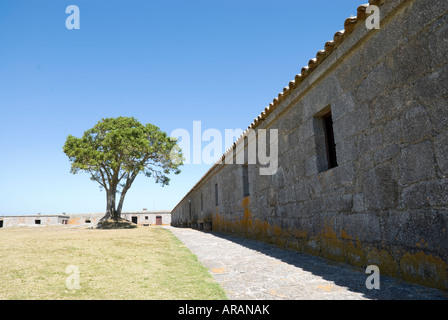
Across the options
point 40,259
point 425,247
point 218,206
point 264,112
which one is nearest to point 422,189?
point 425,247

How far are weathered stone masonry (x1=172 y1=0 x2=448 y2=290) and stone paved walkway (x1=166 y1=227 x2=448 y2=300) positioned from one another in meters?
0.26

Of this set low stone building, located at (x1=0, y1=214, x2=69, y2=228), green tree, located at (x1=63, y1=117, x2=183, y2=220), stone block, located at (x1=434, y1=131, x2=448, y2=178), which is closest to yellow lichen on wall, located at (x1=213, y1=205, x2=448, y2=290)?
stone block, located at (x1=434, y1=131, x2=448, y2=178)

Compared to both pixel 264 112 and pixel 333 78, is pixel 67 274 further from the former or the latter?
pixel 264 112

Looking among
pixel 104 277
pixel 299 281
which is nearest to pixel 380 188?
pixel 299 281

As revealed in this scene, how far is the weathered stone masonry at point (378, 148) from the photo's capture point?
2742 mm

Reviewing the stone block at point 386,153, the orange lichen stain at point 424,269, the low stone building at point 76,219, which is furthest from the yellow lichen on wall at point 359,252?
the low stone building at point 76,219

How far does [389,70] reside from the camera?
3297 millimetres

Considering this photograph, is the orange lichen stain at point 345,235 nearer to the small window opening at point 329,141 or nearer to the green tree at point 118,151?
the small window opening at point 329,141

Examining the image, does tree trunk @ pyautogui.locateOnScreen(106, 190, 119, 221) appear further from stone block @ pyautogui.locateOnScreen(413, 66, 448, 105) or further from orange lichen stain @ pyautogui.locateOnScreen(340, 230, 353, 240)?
stone block @ pyautogui.locateOnScreen(413, 66, 448, 105)

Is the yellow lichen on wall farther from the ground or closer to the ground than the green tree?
closer to the ground

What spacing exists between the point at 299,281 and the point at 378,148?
1827 mm

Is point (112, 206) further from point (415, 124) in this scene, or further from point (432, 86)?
point (432, 86)

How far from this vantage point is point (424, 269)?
2789 mm

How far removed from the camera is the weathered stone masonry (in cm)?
274
